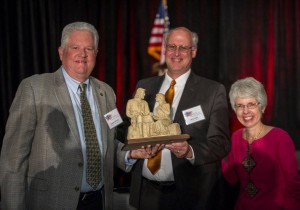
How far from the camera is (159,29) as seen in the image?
6762mm

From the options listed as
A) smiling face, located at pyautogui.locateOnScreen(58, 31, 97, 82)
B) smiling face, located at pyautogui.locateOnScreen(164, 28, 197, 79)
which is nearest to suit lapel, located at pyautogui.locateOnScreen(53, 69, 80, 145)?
smiling face, located at pyautogui.locateOnScreen(58, 31, 97, 82)

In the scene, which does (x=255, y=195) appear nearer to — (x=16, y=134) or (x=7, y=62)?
(x=16, y=134)

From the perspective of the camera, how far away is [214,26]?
23.7 ft

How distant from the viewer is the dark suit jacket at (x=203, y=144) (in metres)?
3.19

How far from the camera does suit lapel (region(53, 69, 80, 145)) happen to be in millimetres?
2713

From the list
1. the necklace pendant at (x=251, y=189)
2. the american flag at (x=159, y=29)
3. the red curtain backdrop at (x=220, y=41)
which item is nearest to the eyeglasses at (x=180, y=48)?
the necklace pendant at (x=251, y=189)

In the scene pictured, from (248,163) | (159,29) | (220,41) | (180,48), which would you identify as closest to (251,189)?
(248,163)

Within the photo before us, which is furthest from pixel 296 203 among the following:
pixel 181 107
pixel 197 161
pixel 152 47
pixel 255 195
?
pixel 152 47

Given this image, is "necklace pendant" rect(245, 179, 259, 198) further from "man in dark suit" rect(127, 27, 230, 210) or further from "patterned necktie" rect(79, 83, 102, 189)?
"patterned necktie" rect(79, 83, 102, 189)

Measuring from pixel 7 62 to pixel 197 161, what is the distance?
13.1 ft

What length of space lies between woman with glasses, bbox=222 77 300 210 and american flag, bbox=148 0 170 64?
3789 millimetres

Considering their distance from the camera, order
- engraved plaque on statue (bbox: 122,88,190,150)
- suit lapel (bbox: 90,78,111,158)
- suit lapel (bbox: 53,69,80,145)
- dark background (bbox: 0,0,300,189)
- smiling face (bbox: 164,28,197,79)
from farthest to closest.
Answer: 1. dark background (bbox: 0,0,300,189)
2. smiling face (bbox: 164,28,197,79)
3. suit lapel (bbox: 90,78,111,158)
4. engraved plaque on statue (bbox: 122,88,190,150)
5. suit lapel (bbox: 53,69,80,145)

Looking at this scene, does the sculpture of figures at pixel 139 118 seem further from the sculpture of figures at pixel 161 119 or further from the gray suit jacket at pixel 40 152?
the gray suit jacket at pixel 40 152

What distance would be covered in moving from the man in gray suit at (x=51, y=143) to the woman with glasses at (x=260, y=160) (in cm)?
108
